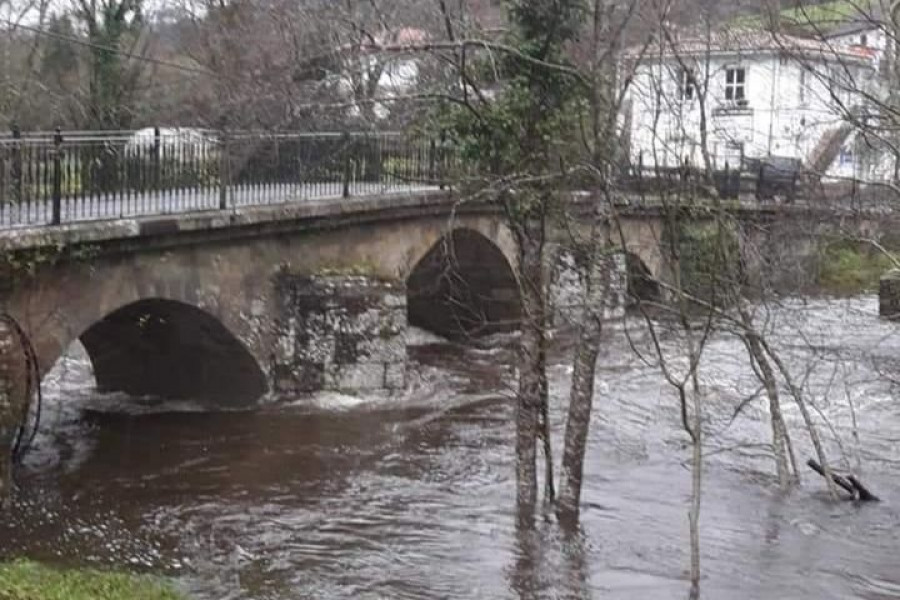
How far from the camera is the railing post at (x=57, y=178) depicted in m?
13.1

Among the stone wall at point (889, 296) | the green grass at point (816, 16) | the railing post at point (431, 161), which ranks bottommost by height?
the stone wall at point (889, 296)

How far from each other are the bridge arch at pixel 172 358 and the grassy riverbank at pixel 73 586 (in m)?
7.34

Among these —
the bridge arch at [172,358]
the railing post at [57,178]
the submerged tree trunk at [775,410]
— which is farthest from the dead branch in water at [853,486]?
the railing post at [57,178]

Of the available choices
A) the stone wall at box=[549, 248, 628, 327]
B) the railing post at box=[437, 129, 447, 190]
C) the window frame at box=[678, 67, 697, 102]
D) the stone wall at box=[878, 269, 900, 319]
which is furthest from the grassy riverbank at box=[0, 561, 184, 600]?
the stone wall at box=[878, 269, 900, 319]

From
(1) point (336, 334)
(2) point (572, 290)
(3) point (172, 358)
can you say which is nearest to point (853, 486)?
(1) point (336, 334)

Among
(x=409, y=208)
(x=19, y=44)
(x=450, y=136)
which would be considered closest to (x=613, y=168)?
(x=450, y=136)

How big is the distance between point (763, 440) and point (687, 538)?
16.4 feet

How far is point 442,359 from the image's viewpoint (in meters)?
23.3

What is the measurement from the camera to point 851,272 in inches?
1328

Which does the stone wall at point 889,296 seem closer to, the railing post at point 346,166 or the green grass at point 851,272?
the green grass at point 851,272

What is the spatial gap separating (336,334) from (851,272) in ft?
63.6

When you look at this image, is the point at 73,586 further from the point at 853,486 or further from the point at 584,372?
the point at 853,486

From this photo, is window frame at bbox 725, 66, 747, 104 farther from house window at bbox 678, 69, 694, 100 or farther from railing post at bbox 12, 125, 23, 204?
railing post at bbox 12, 125, 23, 204

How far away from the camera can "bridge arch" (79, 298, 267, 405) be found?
57.6ft
